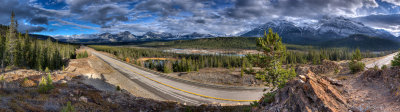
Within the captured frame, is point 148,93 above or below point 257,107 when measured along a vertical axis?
below

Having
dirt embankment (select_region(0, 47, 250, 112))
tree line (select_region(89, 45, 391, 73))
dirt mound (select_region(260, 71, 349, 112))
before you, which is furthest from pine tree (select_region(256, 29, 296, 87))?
dirt mound (select_region(260, 71, 349, 112))

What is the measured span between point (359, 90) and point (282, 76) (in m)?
10.3

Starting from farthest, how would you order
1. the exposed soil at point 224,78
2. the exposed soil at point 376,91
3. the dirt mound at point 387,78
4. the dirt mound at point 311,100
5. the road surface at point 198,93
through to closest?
the exposed soil at point 224,78
the road surface at point 198,93
the dirt mound at point 311,100
the dirt mound at point 387,78
the exposed soil at point 376,91

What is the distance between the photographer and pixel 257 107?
10141mm

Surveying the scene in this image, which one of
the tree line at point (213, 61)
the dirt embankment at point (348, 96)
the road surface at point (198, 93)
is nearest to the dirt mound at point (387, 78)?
the dirt embankment at point (348, 96)

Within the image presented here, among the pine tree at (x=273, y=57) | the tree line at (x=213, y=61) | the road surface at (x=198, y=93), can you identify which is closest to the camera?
the pine tree at (x=273, y=57)

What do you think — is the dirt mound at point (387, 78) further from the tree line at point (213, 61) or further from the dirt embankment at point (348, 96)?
the tree line at point (213, 61)

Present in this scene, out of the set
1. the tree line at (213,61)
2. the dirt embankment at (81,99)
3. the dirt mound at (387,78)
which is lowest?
the tree line at (213,61)

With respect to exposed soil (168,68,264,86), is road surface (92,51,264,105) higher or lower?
lower

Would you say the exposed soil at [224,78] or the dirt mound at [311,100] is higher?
the dirt mound at [311,100]

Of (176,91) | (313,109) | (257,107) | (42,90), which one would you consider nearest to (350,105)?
(313,109)

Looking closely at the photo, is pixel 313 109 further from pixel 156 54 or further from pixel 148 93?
pixel 156 54

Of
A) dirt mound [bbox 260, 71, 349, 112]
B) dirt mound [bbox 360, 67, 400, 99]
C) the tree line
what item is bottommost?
the tree line

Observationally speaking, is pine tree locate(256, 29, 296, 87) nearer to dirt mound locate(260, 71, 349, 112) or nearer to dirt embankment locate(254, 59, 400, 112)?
dirt embankment locate(254, 59, 400, 112)
